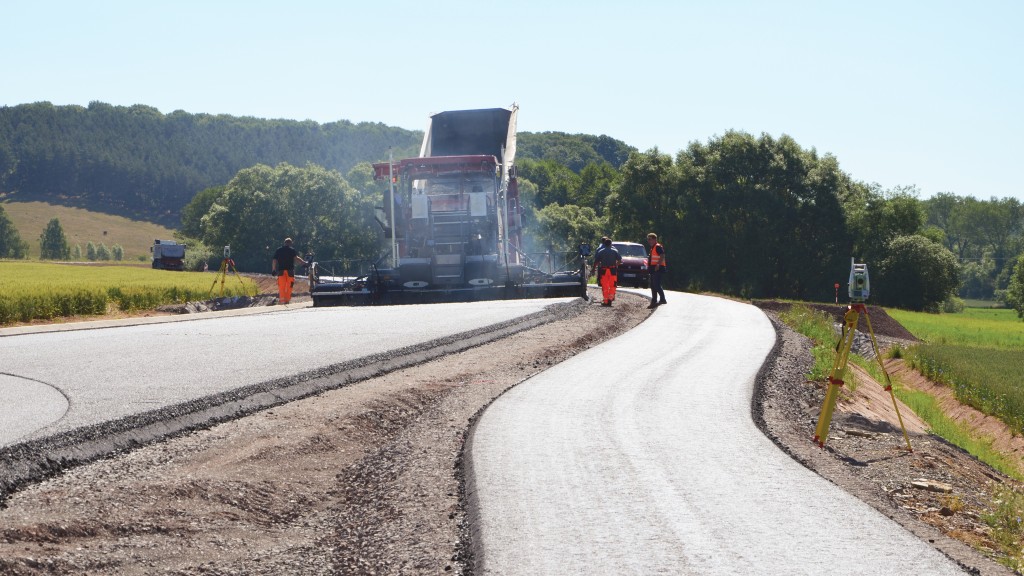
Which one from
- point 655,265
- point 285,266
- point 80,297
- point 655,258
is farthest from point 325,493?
point 80,297

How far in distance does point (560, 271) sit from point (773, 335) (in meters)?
11.1

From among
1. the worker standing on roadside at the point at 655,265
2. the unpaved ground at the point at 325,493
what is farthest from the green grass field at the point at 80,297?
the unpaved ground at the point at 325,493

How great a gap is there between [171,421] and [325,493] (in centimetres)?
215

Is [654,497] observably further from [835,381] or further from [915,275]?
[915,275]

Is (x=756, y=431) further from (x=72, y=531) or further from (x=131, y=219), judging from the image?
(x=131, y=219)

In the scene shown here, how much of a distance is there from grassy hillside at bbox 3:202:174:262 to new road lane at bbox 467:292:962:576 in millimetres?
157781

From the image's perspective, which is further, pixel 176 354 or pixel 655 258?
pixel 655 258

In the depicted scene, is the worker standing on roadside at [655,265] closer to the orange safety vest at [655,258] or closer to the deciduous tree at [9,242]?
the orange safety vest at [655,258]

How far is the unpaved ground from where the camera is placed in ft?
17.1

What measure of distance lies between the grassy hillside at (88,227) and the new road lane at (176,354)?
480 feet

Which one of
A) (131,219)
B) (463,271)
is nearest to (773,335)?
(463,271)

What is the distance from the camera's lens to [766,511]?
589 cm

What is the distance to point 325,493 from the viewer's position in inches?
279

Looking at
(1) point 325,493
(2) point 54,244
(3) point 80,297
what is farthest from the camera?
(2) point 54,244
